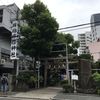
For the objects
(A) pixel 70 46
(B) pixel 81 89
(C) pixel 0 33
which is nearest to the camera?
(B) pixel 81 89

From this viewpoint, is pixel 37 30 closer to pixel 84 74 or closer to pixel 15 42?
pixel 15 42

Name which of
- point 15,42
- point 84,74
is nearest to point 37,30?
point 15,42

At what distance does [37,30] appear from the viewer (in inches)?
554

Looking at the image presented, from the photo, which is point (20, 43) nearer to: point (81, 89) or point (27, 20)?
point (27, 20)

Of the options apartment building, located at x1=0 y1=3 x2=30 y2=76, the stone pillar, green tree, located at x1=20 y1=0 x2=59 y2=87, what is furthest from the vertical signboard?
the stone pillar

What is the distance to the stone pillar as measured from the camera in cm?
1231

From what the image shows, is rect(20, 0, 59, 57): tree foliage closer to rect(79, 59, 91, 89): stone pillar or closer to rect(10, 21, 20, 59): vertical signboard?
rect(10, 21, 20, 59): vertical signboard

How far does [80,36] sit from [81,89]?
314ft

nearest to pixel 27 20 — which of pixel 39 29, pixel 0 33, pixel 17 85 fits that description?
pixel 39 29

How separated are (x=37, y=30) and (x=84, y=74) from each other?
587 cm

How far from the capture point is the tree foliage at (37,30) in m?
14.2

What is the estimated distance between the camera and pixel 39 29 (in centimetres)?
1458

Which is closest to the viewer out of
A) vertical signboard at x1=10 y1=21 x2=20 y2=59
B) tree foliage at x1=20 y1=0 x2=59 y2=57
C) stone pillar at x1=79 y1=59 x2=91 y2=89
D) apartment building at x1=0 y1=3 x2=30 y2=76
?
stone pillar at x1=79 y1=59 x2=91 y2=89

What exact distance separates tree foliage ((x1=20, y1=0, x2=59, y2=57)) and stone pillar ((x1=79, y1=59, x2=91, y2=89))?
372 cm
